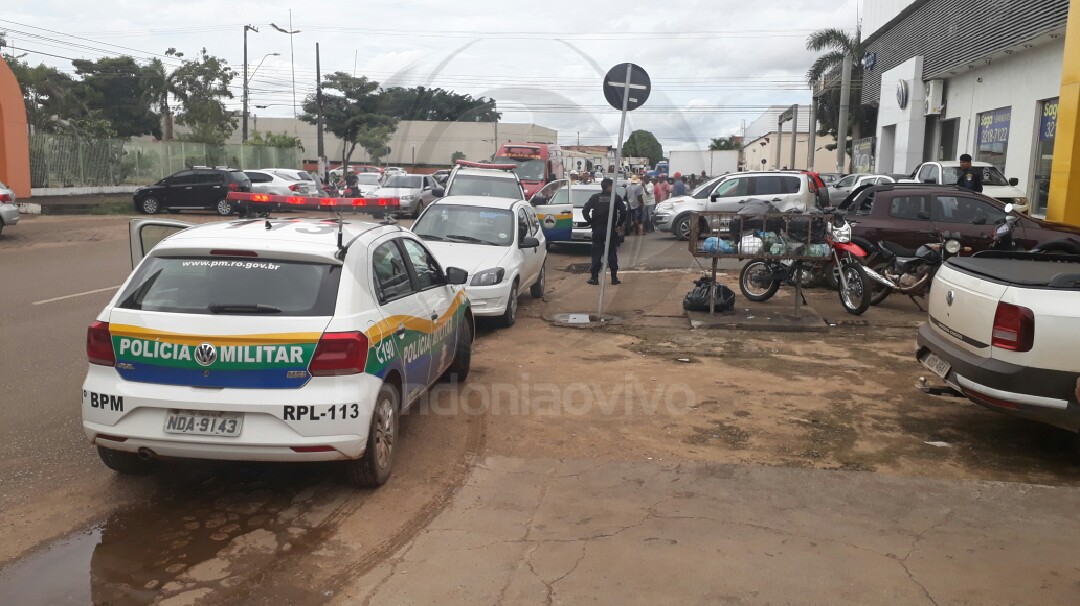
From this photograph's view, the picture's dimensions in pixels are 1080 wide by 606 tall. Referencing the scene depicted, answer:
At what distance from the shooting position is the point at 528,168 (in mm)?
27781

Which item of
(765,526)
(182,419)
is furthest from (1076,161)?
(182,419)

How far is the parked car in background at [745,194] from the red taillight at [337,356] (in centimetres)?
1619

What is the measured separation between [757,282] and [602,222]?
2634 millimetres

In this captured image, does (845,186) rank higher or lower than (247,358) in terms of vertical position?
higher

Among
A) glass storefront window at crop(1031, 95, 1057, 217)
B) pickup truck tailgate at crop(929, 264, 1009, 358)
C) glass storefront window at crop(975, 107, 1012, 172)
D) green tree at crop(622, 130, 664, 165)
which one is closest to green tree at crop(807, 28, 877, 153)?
glass storefront window at crop(975, 107, 1012, 172)

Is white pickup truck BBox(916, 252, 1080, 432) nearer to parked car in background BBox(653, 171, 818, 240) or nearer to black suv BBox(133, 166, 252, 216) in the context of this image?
parked car in background BBox(653, 171, 818, 240)

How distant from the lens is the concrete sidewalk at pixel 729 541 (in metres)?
4.06

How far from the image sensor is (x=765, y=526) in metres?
4.82

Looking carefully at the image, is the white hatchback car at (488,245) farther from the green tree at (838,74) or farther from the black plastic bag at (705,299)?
the green tree at (838,74)

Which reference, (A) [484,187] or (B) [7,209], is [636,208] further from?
(B) [7,209]

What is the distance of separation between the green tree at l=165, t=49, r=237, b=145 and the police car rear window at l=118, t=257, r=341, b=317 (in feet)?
155

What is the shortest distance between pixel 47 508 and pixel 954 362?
6.02 m

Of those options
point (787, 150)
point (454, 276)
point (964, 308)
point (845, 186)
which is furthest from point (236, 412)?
point (787, 150)

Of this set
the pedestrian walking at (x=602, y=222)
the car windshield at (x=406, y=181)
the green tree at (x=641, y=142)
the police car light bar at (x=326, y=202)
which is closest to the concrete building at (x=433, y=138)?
the car windshield at (x=406, y=181)
